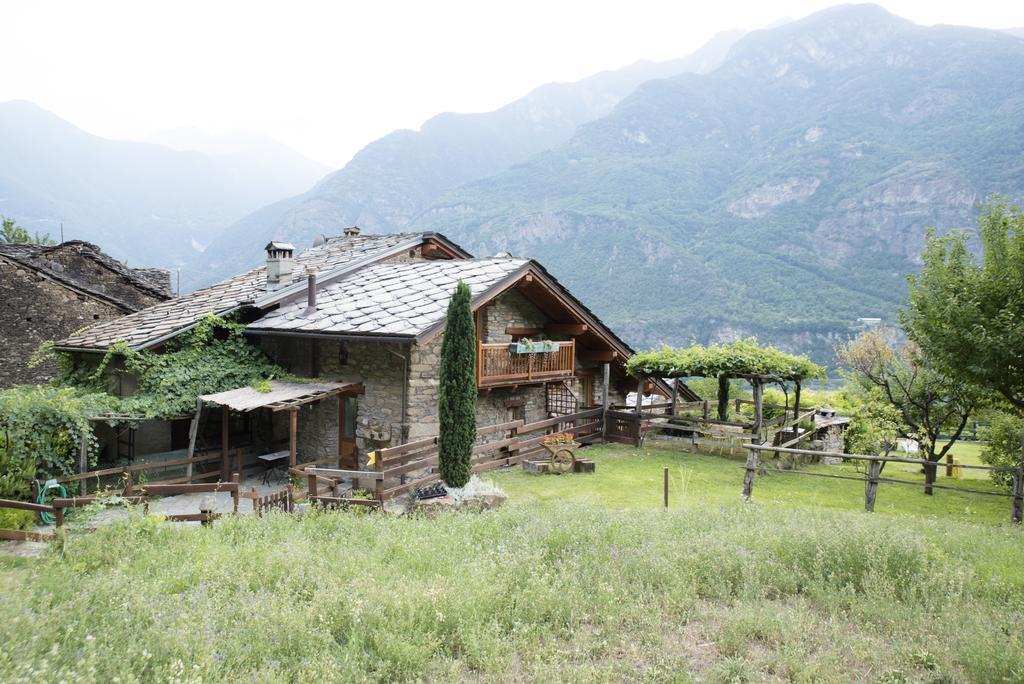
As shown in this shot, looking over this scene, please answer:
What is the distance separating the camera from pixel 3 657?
4078 mm


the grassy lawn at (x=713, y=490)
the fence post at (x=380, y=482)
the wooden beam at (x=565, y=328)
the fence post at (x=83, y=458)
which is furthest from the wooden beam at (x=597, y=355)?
the fence post at (x=83, y=458)

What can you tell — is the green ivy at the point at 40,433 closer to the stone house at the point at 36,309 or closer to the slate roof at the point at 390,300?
the slate roof at the point at 390,300

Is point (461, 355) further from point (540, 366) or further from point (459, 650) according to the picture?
point (459, 650)

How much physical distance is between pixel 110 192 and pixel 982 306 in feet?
628

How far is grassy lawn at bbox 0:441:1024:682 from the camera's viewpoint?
4.38 m

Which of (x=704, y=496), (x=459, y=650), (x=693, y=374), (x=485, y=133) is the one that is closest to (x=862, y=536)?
(x=459, y=650)

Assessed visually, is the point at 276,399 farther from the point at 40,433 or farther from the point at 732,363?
the point at 732,363

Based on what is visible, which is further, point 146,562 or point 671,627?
point 146,562

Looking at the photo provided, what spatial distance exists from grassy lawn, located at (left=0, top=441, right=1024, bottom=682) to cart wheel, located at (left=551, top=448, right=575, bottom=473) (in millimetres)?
6124

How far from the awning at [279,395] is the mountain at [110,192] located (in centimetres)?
12547

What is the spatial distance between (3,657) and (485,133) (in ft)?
526

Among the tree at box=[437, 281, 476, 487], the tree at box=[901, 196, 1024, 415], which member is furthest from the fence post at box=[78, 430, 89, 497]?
the tree at box=[901, 196, 1024, 415]

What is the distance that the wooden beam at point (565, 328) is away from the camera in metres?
17.5

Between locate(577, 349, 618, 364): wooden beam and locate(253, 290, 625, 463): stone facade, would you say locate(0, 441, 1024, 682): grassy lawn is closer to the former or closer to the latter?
locate(253, 290, 625, 463): stone facade
